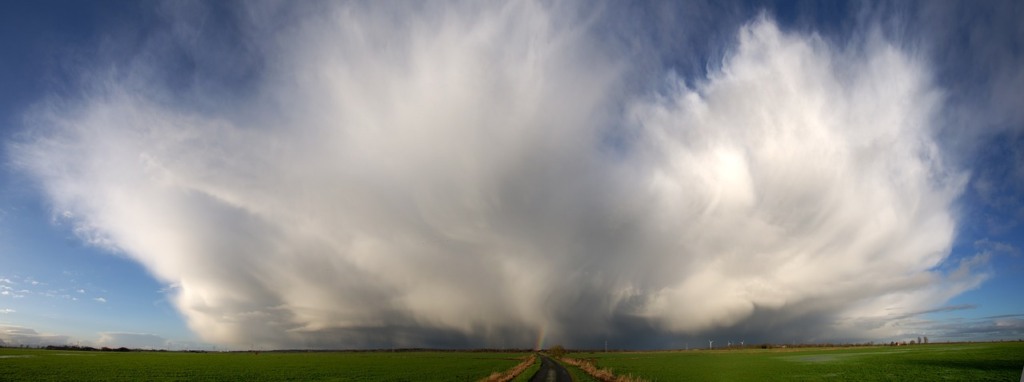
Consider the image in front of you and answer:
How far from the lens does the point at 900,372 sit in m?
62.9

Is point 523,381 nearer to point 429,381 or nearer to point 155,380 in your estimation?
point 429,381

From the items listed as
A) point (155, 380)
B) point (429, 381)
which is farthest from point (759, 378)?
point (155, 380)

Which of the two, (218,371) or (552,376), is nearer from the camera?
(552,376)

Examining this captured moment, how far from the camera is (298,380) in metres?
69.8

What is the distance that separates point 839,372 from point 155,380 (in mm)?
94284

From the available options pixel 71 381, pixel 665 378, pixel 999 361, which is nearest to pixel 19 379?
pixel 71 381

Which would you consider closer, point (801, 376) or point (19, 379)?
point (19, 379)

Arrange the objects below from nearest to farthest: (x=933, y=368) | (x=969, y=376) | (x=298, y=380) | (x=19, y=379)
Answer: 1. (x=969, y=376)
2. (x=19, y=379)
3. (x=933, y=368)
4. (x=298, y=380)

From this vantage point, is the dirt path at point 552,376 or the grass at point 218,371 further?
the grass at point 218,371

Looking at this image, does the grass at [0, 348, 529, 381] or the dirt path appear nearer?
the dirt path

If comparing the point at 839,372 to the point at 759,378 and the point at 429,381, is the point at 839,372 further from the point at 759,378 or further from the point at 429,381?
the point at 429,381

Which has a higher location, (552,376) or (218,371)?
(218,371)

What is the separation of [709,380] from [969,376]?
2747cm

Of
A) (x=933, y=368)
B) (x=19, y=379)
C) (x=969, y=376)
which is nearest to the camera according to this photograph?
(x=969, y=376)
